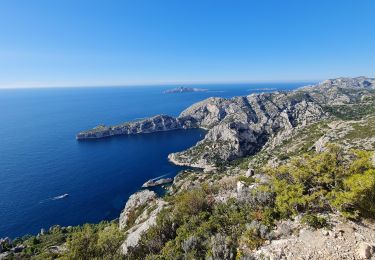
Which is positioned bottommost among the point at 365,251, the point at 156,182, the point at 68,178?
the point at 156,182

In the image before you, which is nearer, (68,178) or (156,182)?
(156,182)

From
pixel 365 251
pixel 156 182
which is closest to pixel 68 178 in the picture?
pixel 156 182

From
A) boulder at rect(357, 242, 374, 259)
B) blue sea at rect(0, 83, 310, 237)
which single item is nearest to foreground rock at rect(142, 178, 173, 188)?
blue sea at rect(0, 83, 310, 237)

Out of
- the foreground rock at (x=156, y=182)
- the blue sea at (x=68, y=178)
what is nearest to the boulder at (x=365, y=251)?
the blue sea at (x=68, y=178)

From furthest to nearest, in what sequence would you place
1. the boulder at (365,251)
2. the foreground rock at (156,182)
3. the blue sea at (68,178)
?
the foreground rock at (156,182)
the blue sea at (68,178)
the boulder at (365,251)

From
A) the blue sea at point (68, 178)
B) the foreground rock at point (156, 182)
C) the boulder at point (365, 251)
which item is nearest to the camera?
the boulder at point (365, 251)

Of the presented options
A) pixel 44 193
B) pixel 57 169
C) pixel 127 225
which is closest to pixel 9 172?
pixel 57 169

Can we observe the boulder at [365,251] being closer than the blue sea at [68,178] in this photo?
Yes

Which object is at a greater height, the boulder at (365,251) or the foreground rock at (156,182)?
the boulder at (365,251)

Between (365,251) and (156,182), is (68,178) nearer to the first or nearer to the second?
(156,182)

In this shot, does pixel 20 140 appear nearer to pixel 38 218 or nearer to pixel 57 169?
pixel 57 169

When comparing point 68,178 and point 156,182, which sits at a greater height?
point 68,178

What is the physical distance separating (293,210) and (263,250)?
15.9ft

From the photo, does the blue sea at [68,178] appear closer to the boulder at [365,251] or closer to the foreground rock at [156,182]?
the foreground rock at [156,182]
